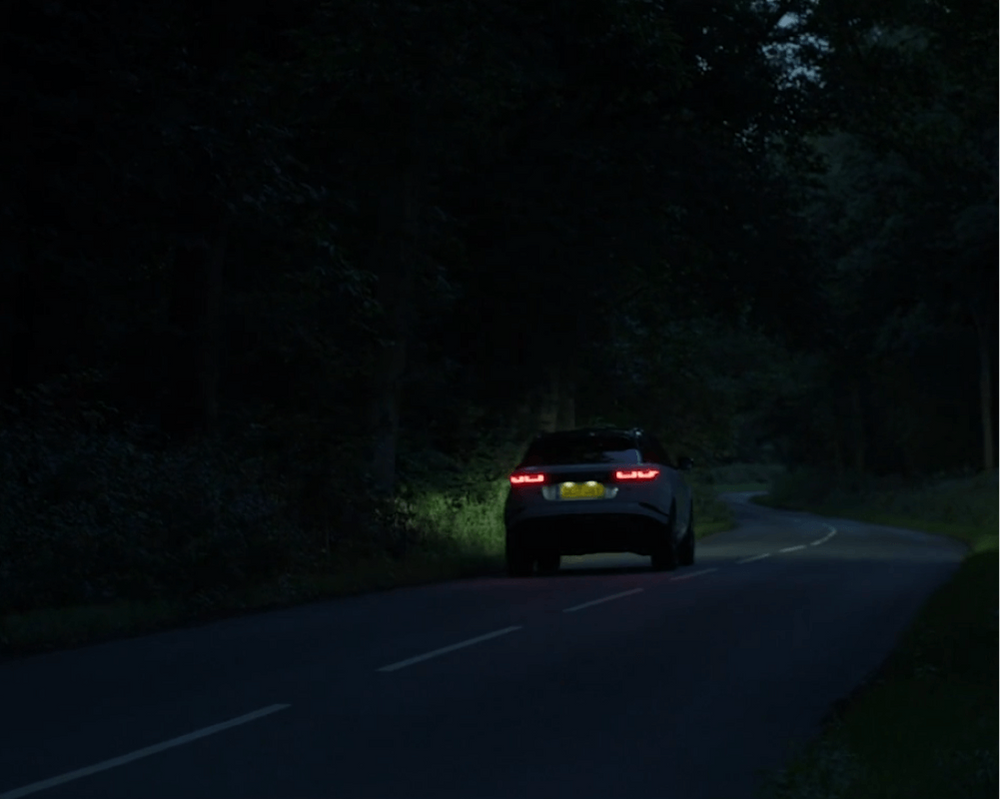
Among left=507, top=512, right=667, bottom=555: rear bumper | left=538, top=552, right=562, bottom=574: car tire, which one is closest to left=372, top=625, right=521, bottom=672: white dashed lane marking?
left=507, top=512, right=667, bottom=555: rear bumper

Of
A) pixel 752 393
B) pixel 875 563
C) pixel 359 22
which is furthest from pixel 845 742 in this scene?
pixel 752 393

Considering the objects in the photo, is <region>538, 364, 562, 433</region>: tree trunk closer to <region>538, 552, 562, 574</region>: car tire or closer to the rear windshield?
<region>538, 552, 562, 574</region>: car tire

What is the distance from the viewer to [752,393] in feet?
194

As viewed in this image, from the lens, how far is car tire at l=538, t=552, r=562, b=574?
89.9 ft

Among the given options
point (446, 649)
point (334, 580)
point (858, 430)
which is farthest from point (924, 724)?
point (858, 430)

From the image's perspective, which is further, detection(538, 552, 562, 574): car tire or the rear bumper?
detection(538, 552, 562, 574): car tire

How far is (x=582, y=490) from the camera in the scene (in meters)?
26.1

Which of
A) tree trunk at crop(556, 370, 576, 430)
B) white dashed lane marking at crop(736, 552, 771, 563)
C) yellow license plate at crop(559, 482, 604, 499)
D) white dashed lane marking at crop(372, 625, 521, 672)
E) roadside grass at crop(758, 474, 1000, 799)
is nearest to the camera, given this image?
roadside grass at crop(758, 474, 1000, 799)

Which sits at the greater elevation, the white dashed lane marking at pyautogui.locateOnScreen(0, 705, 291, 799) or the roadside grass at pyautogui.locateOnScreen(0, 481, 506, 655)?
the white dashed lane marking at pyautogui.locateOnScreen(0, 705, 291, 799)

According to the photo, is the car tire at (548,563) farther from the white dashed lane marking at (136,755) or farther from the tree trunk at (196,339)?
the white dashed lane marking at (136,755)

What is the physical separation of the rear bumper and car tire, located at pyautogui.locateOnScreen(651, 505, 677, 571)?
0.48ft

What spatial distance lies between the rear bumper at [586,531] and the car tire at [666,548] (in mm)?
148

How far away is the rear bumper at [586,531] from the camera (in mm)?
25953

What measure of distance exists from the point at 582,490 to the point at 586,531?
53 cm
